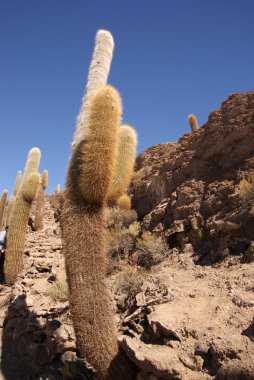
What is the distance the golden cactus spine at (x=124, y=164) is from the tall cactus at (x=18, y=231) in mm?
5215

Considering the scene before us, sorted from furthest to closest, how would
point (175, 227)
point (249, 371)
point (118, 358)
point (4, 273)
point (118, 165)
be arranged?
point (4, 273), point (175, 227), point (118, 165), point (118, 358), point (249, 371)

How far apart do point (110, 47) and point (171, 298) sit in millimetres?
5132

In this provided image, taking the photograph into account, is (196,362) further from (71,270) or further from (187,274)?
(187,274)

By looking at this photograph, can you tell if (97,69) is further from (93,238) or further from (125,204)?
(125,204)

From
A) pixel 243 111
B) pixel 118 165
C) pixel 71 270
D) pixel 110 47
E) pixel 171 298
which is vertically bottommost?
pixel 171 298

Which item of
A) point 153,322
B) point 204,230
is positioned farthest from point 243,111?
point 153,322

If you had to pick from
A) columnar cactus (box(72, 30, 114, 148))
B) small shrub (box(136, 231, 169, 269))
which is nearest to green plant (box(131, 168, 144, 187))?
small shrub (box(136, 231, 169, 269))

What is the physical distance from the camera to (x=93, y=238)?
14.0 feet

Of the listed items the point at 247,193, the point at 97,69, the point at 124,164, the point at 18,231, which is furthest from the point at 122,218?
the point at 97,69

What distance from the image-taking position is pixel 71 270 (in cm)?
418

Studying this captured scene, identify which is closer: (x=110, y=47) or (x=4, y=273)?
(x=110, y=47)

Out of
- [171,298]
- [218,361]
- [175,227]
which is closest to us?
[218,361]

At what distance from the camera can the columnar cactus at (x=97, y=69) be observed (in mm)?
5590

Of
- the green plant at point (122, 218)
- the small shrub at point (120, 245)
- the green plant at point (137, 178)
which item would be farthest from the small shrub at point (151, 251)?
the green plant at point (137, 178)
